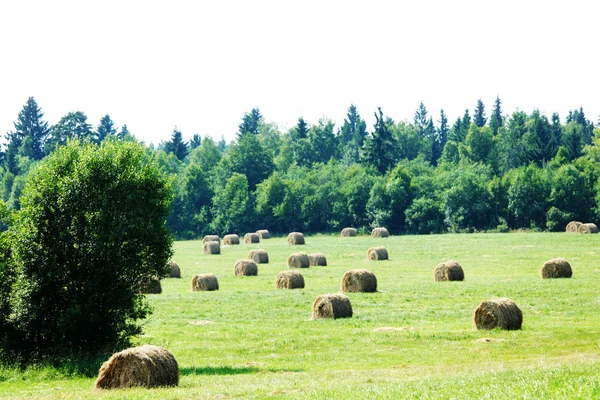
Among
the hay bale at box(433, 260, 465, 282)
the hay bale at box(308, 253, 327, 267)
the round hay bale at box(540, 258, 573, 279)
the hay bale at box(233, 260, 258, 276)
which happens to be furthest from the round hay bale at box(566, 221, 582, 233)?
the hay bale at box(233, 260, 258, 276)

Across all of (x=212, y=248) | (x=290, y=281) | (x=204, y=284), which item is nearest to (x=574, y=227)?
(x=212, y=248)

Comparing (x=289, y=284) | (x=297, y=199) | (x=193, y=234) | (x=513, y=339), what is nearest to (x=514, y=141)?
(x=297, y=199)

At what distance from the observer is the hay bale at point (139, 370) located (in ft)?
67.0

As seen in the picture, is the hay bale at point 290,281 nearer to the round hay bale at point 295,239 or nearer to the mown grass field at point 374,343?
the mown grass field at point 374,343

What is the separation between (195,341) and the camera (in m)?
30.4

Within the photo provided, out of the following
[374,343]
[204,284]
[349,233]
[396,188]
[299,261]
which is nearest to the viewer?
[374,343]

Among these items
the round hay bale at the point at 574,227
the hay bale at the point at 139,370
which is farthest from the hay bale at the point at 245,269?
the round hay bale at the point at 574,227

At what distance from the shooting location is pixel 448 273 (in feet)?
165


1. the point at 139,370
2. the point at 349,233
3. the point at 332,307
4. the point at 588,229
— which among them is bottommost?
the point at 139,370

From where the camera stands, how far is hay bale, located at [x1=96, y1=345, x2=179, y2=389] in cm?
2042

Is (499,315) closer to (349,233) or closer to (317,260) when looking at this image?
(317,260)

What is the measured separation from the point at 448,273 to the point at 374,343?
22.7 m

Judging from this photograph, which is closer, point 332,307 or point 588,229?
point 332,307

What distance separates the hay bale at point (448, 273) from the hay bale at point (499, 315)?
19.6m
